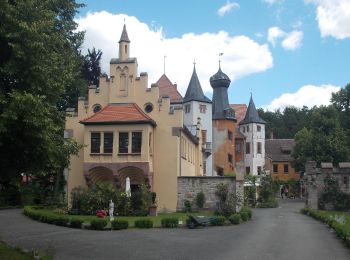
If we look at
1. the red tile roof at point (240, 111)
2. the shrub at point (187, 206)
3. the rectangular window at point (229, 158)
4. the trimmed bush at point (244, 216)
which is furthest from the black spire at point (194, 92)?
the trimmed bush at point (244, 216)

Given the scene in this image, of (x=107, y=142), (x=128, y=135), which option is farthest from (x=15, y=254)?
(x=107, y=142)

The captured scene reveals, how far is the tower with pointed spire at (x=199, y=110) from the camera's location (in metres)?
60.9

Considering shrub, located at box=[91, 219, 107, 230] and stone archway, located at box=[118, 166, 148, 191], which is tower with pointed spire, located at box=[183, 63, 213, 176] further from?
shrub, located at box=[91, 219, 107, 230]

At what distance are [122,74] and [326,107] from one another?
123 ft

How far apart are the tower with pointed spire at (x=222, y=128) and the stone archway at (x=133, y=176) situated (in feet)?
89.5

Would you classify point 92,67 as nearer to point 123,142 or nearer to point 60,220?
point 123,142

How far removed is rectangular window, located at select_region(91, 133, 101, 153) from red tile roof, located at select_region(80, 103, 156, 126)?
107 centimetres

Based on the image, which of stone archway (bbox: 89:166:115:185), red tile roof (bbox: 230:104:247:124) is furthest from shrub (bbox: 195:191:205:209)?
red tile roof (bbox: 230:104:247:124)

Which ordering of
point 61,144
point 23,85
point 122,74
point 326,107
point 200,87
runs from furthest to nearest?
point 326,107 → point 200,87 → point 122,74 → point 61,144 → point 23,85

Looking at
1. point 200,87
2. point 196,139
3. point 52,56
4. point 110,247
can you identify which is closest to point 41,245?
point 110,247

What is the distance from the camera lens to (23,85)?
15555 mm

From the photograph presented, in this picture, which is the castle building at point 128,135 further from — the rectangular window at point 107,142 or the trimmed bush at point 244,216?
the trimmed bush at point 244,216

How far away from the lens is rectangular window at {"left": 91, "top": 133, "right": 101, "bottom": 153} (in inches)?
1490

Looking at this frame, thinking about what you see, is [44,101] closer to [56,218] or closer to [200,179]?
[56,218]
